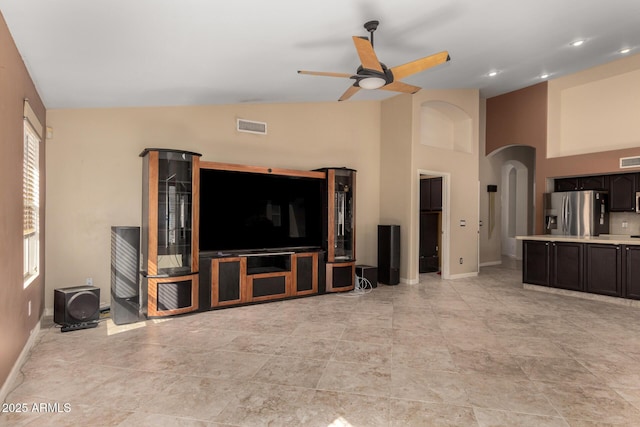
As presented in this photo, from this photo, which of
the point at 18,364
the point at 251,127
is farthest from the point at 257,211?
the point at 18,364

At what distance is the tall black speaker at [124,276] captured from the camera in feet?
13.6

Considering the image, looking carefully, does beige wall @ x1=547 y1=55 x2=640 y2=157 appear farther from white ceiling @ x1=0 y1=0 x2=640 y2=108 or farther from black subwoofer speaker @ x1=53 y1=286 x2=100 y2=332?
black subwoofer speaker @ x1=53 y1=286 x2=100 y2=332

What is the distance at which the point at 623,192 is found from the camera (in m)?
6.23

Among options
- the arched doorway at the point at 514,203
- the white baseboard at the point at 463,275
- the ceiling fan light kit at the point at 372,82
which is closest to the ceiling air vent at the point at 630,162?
the white baseboard at the point at 463,275

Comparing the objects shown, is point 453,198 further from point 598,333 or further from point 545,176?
point 598,333

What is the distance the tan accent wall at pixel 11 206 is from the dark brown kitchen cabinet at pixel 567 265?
6913 millimetres

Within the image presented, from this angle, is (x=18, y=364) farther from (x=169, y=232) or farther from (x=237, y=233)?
(x=237, y=233)

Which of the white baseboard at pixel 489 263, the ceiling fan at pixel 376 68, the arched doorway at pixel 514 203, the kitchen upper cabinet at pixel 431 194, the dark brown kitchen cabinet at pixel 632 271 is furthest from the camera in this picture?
the arched doorway at pixel 514 203

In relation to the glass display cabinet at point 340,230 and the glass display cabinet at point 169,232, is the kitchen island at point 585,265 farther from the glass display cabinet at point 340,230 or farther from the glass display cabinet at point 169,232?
the glass display cabinet at point 169,232

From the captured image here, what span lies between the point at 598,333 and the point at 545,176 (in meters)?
4.18

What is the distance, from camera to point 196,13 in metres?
2.82

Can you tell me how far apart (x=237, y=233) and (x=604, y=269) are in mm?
5434

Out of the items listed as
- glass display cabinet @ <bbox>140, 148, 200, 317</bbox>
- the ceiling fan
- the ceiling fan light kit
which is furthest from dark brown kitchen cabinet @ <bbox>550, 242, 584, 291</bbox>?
glass display cabinet @ <bbox>140, 148, 200, 317</bbox>

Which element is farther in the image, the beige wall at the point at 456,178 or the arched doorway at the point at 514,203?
the arched doorway at the point at 514,203
